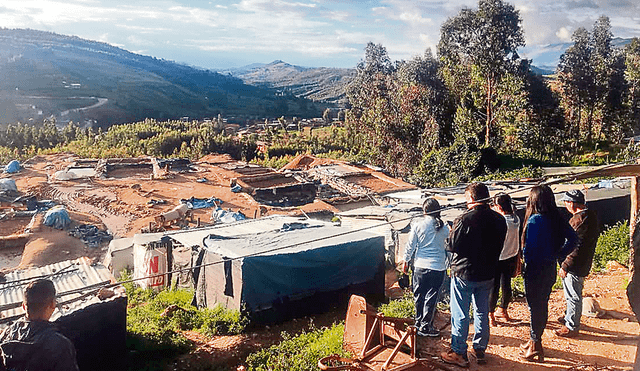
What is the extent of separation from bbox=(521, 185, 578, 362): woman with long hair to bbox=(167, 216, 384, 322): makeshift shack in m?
2.93

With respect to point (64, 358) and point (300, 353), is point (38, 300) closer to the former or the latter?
point (64, 358)

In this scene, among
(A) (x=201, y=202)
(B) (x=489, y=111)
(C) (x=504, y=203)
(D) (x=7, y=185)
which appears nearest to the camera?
(C) (x=504, y=203)

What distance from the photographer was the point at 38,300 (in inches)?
122

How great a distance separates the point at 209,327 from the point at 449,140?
22.0m

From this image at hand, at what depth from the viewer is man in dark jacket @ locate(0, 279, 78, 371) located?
303 cm

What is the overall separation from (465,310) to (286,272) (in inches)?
139

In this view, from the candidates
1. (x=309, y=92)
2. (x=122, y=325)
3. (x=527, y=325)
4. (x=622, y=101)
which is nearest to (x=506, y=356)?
(x=527, y=325)

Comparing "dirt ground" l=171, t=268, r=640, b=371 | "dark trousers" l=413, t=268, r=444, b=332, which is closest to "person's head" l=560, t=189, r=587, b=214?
"dirt ground" l=171, t=268, r=640, b=371

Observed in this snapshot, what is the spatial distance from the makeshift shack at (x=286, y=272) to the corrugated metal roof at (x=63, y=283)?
5.15 feet

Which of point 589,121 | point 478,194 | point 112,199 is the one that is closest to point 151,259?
point 478,194

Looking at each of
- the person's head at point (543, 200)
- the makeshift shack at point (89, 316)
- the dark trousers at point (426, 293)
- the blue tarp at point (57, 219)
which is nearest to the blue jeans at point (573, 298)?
the person's head at point (543, 200)

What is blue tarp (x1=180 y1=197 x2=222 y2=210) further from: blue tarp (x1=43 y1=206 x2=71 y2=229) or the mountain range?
the mountain range

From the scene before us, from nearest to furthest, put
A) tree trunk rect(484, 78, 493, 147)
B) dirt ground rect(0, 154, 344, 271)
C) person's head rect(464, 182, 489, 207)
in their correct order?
person's head rect(464, 182, 489, 207) → dirt ground rect(0, 154, 344, 271) → tree trunk rect(484, 78, 493, 147)

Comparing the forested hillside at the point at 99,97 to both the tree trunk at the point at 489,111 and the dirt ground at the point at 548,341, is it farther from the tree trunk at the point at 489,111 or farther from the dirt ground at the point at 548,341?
the dirt ground at the point at 548,341
